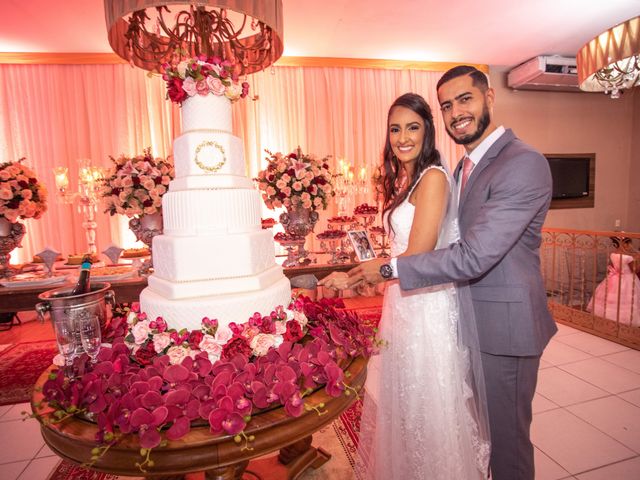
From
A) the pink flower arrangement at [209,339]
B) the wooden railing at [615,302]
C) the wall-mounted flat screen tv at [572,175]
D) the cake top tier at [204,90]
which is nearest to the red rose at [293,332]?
the pink flower arrangement at [209,339]

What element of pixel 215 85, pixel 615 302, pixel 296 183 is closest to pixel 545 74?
pixel 615 302

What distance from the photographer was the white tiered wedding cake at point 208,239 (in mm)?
1605

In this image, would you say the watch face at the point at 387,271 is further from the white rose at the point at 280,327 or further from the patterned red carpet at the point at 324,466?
the patterned red carpet at the point at 324,466

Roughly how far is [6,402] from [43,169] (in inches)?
187

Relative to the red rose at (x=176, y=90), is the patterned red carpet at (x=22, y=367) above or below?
below

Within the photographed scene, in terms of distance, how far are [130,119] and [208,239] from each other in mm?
6451

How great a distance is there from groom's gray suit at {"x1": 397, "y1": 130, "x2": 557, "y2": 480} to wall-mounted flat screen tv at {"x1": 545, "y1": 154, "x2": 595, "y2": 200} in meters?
8.10

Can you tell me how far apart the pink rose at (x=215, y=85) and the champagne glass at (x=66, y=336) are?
118cm

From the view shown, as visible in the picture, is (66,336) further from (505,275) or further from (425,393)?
(505,275)

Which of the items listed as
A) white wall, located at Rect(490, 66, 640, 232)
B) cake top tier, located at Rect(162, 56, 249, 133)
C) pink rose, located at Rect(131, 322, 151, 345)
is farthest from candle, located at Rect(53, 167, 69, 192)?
white wall, located at Rect(490, 66, 640, 232)

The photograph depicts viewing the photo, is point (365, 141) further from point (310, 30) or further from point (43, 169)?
point (43, 169)

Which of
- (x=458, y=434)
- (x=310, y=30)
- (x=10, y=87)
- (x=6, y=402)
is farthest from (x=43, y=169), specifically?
(x=458, y=434)

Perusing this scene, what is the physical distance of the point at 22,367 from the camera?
13.8 ft

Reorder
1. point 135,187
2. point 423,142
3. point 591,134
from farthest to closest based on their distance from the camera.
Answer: point 591,134 < point 135,187 < point 423,142
